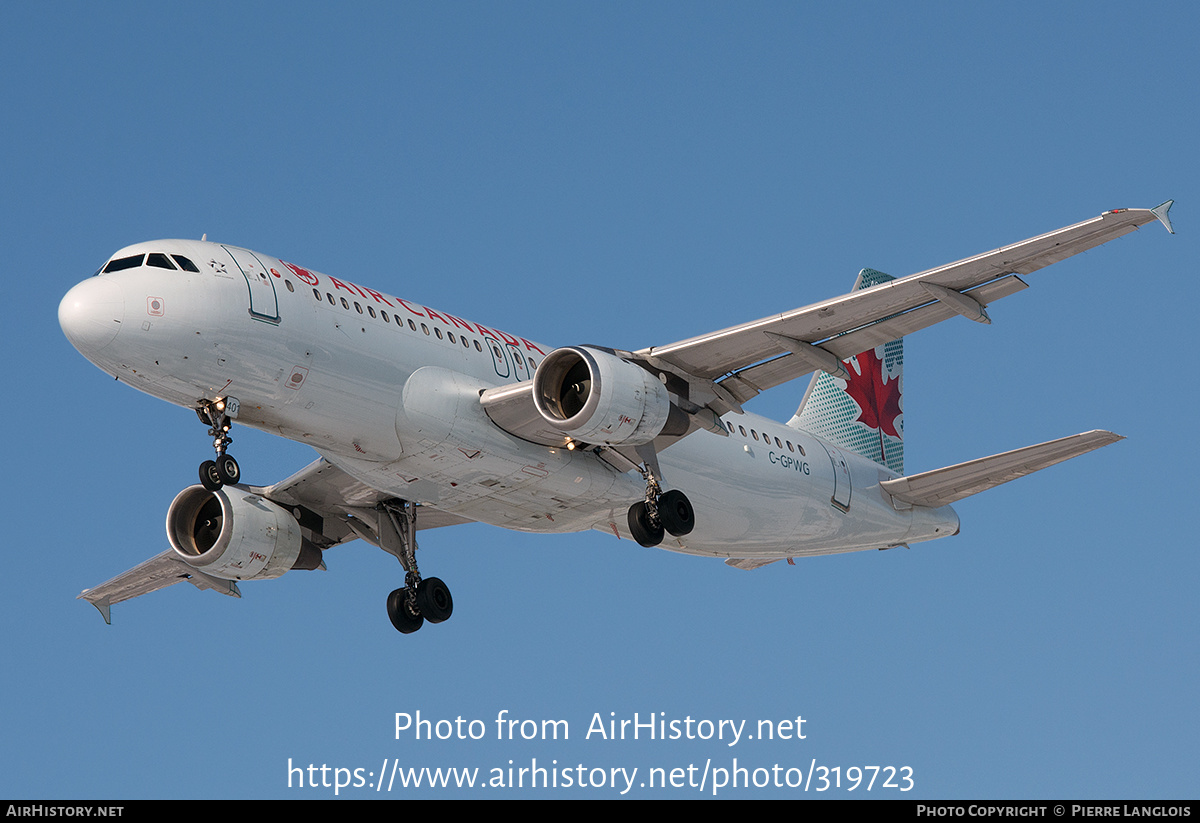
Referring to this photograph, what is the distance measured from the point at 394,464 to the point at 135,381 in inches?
191

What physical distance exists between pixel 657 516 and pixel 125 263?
35.3ft

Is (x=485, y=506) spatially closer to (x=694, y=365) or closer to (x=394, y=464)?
(x=394, y=464)

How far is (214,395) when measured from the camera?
25.4 meters

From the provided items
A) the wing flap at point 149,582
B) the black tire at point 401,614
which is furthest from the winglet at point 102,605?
the black tire at point 401,614

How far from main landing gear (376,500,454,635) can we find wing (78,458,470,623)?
0.41 meters

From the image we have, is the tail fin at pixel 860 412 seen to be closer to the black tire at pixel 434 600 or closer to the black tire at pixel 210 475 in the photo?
the black tire at pixel 434 600

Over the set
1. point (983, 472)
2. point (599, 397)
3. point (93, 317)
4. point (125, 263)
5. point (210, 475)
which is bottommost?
point (210, 475)

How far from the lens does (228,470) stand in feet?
84.0

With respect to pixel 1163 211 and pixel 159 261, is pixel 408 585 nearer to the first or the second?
pixel 159 261

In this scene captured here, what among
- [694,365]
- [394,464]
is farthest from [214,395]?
[694,365]

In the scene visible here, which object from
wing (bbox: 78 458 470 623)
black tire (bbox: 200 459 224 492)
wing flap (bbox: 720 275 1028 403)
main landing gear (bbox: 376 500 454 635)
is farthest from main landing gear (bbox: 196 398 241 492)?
wing flap (bbox: 720 275 1028 403)

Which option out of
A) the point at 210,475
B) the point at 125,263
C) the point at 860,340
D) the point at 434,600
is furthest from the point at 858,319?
the point at 125,263

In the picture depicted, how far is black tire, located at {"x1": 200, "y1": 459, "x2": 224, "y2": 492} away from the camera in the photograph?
83.0 ft

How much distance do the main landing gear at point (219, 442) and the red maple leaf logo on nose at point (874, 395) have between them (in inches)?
717
